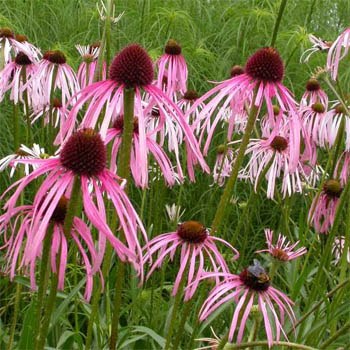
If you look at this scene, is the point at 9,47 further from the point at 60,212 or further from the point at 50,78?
the point at 60,212

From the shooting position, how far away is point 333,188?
161cm

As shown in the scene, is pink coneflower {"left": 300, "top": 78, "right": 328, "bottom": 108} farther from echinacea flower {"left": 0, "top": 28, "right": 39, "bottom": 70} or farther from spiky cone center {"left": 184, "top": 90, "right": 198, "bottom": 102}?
echinacea flower {"left": 0, "top": 28, "right": 39, "bottom": 70}

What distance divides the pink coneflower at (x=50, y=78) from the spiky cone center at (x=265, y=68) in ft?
2.35

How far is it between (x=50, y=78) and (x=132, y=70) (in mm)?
894

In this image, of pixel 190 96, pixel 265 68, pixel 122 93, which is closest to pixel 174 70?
pixel 190 96

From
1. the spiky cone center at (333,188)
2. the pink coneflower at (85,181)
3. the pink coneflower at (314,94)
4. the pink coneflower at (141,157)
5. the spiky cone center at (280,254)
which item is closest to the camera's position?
the pink coneflower at (85,181)

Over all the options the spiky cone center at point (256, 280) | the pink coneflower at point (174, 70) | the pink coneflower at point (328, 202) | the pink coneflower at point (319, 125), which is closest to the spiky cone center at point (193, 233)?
the spiky cone center at point (256, 280)

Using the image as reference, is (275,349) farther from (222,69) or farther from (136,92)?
(222,69)

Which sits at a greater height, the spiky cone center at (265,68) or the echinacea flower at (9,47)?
the spiky cone center at (265,68)

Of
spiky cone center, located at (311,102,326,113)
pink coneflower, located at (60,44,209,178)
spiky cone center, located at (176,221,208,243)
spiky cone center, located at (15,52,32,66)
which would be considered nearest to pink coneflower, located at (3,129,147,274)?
pink coneflower, located at (60,44,209,178)

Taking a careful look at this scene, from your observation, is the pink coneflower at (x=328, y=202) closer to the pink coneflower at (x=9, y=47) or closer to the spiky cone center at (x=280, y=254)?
the spiky cone center at (x=280, y=254)

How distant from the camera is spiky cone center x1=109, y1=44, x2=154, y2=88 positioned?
34.2 inches

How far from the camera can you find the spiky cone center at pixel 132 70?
0.87m

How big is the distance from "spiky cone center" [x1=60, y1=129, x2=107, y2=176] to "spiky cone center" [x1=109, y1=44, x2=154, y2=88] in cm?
15
